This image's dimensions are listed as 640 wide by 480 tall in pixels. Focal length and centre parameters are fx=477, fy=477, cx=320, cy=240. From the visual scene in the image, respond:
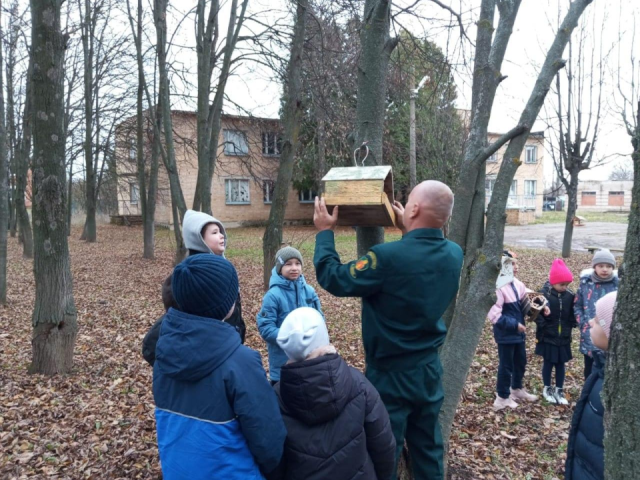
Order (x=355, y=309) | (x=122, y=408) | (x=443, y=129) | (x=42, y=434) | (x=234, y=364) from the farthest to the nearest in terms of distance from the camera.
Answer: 1. (x=443, y=129)
2. (x=355, y=309)
3. (x=122, y=408)
4. (x=42, y=434)
5. (x=234, y=364)

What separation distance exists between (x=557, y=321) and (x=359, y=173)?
373 centimetres

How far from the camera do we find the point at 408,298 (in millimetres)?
2273

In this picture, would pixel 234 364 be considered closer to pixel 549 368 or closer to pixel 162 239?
pixel 549 368

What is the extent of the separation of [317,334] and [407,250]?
23.1 inches

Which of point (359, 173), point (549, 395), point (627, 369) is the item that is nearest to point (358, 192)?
point (359, 173)

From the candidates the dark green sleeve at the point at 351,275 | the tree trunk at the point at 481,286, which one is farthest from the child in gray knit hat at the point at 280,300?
the dark green sleeve at the point at 351,275

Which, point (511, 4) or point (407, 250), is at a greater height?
point (511, 4)

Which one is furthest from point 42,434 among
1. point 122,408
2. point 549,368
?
point 549,368

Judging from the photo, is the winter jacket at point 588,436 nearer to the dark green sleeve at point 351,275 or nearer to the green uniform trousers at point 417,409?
the green uniform trousers at point 417,409

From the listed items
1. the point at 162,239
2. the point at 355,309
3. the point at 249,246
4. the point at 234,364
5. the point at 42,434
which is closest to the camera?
the point at 234,364

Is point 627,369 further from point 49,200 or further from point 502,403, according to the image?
point 49,200

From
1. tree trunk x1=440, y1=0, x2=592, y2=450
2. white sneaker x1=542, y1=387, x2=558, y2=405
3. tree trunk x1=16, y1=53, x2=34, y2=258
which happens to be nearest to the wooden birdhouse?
tree trunk x1=440, y1=0, x2=592, y2=450

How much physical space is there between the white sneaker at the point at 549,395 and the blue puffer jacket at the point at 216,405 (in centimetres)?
406

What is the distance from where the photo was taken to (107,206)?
104 ft
